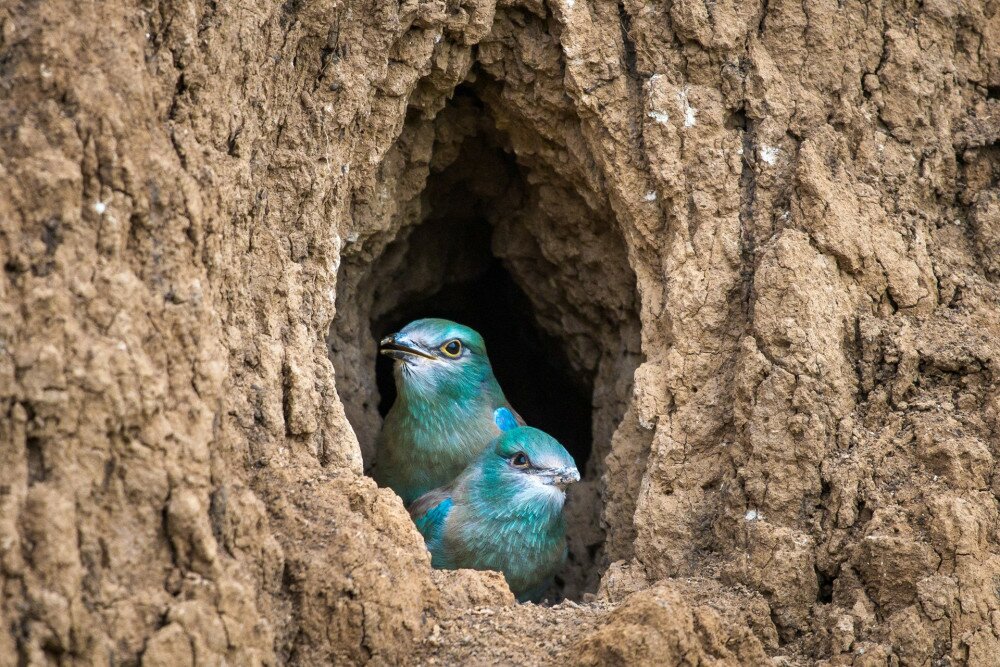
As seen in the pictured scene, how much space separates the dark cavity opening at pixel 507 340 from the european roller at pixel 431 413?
842mm

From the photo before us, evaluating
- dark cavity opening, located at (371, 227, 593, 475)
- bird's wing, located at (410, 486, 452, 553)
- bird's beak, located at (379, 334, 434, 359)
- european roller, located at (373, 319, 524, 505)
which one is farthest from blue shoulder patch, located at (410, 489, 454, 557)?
dark cavity opening, located at (371, 227, 593, 475)

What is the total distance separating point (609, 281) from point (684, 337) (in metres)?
1.26

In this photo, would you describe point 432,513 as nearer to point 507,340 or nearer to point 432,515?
point 432,515

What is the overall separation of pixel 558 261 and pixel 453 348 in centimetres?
84

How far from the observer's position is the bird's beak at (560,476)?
609 centimetres

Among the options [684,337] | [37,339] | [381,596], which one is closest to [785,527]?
[684,337]

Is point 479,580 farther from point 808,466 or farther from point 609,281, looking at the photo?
point 609,281

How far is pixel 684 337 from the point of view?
5.22m

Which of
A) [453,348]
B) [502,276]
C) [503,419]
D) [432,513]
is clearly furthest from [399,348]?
[502,276]

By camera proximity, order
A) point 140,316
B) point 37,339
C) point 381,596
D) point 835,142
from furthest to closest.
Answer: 1. point 835,142
2. point 381,596
3. point 140,316
4. point 37,339

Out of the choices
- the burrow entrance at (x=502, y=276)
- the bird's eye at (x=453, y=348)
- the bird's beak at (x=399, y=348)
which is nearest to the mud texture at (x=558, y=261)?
the burrow entrance at (x=502, y=276)

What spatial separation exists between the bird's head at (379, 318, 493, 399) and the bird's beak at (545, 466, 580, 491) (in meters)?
0.96

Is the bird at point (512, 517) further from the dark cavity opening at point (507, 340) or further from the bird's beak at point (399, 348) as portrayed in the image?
the dark cavity opening at point (507, 340)

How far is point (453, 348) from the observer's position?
6734 millimetres
